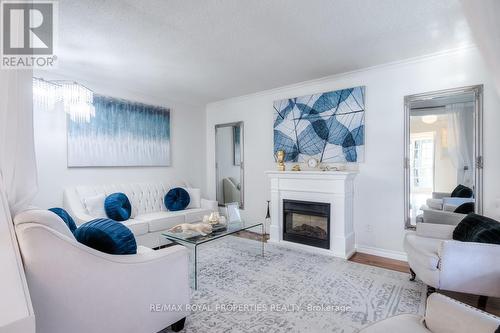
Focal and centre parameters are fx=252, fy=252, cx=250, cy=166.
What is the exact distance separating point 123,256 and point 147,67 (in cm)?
254

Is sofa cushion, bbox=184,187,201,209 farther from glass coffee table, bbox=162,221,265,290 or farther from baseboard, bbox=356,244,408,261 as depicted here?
baseboard, bbox=356,244,408,261

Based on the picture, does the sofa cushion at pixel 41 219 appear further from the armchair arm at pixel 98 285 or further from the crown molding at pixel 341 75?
the crown molding at pixel 341 75

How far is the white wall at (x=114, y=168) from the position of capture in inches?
128

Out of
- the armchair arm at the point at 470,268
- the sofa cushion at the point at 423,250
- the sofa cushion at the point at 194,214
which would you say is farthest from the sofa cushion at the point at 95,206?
the armchair arm at the point at 470,268

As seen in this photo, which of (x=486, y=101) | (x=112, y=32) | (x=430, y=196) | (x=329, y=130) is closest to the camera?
(x=112, y=32)

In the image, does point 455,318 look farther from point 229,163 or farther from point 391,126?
point 229,163

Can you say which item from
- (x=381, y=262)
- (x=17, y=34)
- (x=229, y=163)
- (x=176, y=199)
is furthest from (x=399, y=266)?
(x=17, y=34)

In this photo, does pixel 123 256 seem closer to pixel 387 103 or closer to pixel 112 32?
pixel 112 32

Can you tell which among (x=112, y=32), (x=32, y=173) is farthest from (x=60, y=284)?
(x=112, y=32)

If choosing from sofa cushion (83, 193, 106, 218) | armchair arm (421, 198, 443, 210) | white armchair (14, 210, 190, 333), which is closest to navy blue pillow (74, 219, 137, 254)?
white armchair (14, 210, 190, 333)

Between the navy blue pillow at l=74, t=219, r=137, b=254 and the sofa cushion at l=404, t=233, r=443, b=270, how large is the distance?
90.9 inches

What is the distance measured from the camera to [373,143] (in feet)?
11.1

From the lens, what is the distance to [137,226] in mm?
3344

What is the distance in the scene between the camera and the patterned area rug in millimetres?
1920
